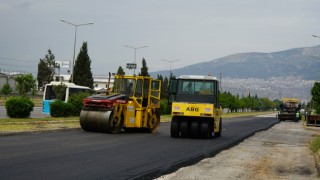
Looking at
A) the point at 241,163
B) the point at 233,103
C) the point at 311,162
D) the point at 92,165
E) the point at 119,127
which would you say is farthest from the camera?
the point at 233,103

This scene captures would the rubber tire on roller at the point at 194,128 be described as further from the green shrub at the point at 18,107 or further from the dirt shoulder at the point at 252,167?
the green shrub at the point at 18,107

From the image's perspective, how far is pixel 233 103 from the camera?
113500 millimetres

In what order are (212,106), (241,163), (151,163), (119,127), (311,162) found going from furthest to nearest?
1. (119,127)
2. (212,106)
3. (311,162)
4. (241,163)
5. (151,163)

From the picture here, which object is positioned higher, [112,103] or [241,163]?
[112,103]

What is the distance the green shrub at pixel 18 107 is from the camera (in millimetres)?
29766

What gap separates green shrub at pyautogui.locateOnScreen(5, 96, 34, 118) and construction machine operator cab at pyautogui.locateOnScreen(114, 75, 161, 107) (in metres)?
7.39

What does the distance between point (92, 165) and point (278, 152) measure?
29.8 feet

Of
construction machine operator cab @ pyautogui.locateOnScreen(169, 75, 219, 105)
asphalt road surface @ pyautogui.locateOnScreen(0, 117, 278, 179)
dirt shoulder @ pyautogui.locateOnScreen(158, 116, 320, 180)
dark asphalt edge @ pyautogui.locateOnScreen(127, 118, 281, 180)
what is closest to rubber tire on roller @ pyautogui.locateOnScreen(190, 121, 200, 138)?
construction machine operator cab @ pyautogui.locateOnScreen(169, 75, 219, 105)

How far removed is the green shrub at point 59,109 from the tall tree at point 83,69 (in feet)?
127

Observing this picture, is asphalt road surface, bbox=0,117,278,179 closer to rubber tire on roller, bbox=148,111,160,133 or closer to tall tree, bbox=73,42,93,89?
rubber tire on roller, bbox=148,111,160,133

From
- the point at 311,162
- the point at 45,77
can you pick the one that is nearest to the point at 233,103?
the point at 45,77

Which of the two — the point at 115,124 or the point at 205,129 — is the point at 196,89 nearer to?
the point at 205,129

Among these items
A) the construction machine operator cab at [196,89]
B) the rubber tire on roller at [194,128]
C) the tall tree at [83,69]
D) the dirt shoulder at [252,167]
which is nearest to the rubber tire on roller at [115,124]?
the construction machine operator cab at [196,89]

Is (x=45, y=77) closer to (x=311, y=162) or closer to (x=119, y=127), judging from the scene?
(x=119, y=127)
